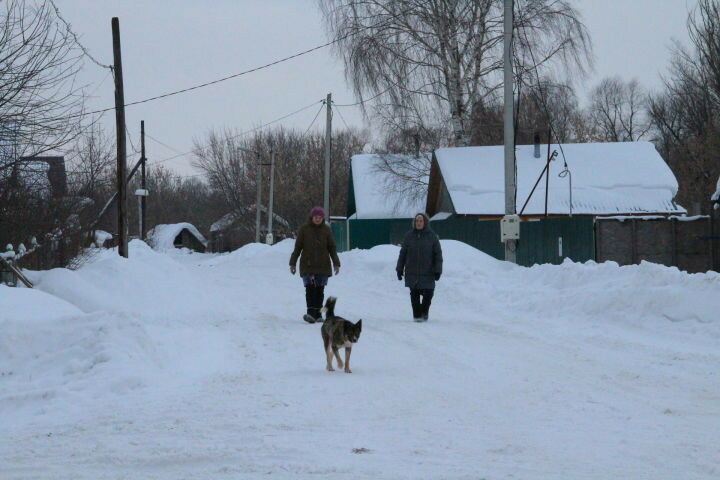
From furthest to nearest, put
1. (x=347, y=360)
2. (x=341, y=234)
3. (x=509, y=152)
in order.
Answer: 1. (x=341, y=234)
2. (x=509, y=152)
3. (x=347, y=360)

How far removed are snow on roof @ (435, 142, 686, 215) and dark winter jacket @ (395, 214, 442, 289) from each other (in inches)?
882

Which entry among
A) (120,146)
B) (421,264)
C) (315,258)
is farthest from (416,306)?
(120,146)

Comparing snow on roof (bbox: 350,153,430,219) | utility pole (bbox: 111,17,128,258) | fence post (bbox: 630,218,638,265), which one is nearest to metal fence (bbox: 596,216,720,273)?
fence post (bbox: 630,218,638,265)

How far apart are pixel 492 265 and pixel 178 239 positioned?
7082 centimetres

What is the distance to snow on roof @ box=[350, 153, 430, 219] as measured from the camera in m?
45.9

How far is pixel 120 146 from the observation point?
23688 millimetres

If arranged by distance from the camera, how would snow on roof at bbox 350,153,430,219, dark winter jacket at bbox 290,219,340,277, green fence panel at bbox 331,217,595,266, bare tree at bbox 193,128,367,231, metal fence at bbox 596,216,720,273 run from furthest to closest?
bare tree at bbox 193,128,367,231 → snow on roof at bbox 350,153,430,219 → green fence panel at bbox 331,217,595,266 → metal fence at bbox 596,216,720,273 → dark winter jacket at bbox 290,219,340,277

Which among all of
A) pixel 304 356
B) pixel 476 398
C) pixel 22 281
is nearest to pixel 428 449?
pixel 476 398

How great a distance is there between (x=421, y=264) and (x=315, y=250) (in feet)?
5.44

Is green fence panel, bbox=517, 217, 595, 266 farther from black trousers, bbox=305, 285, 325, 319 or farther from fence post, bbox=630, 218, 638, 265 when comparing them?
black trousers, bbox=305, 285, 325, 319

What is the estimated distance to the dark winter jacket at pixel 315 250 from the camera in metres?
15.4

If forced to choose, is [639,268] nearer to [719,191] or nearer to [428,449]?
[719,191]

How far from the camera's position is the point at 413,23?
38062mm

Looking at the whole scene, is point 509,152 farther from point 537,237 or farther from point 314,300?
point 314,300
